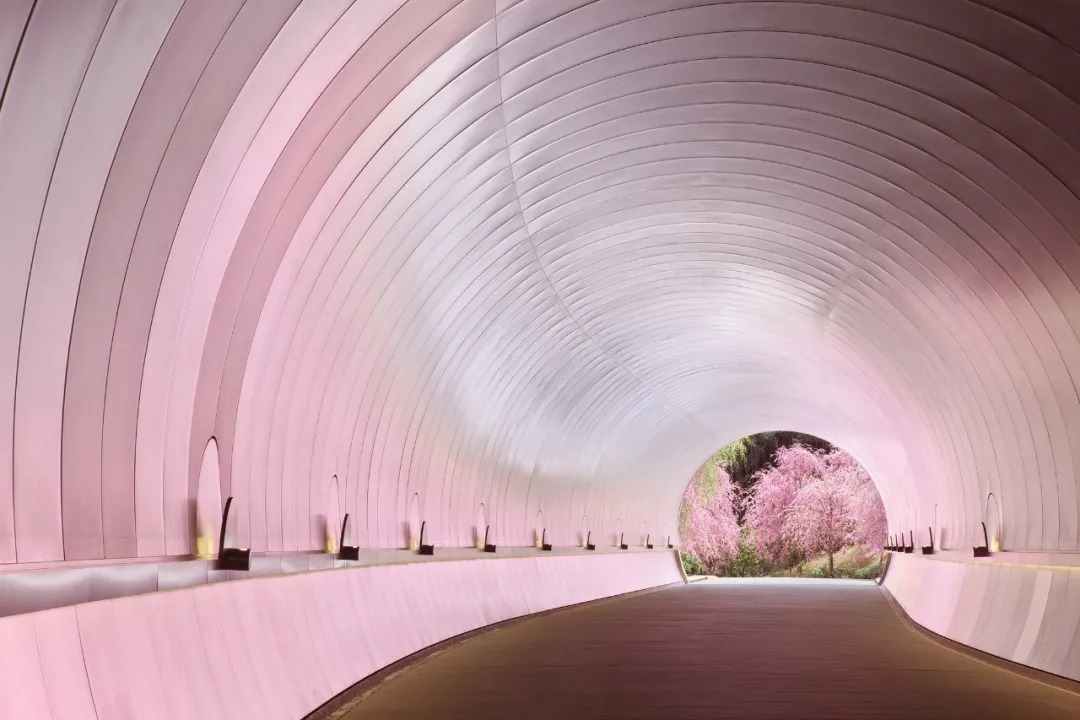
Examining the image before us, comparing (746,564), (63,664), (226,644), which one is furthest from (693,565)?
(63,664)

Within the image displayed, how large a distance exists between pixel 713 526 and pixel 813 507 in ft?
16.0

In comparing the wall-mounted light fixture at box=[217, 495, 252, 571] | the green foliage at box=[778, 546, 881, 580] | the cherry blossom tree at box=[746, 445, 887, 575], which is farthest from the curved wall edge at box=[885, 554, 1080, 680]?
the cherry blossom tree at box=[746, 445, 887, 575]

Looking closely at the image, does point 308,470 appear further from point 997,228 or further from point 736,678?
point 997,228

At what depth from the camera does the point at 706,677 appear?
519 inches

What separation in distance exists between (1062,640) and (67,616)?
9.91 metres

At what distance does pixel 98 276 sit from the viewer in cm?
816

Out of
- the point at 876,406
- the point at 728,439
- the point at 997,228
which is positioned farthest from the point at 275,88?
the point at 728,439

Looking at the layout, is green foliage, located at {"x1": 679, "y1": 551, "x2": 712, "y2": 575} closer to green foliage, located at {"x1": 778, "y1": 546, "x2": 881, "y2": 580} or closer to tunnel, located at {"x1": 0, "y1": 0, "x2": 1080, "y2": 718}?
green foliage, located at {"x1": 778, "y1": 546, "x2": 881, "y2": 580}

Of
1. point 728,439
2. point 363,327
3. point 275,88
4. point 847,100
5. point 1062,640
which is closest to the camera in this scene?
point 275,88

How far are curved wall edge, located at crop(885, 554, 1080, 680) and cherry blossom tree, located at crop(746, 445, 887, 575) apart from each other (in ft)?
136

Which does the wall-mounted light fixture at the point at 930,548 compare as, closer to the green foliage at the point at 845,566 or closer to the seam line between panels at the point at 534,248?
the seam line between panels at the point at 534,248

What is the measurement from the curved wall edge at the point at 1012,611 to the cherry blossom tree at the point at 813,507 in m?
41.5

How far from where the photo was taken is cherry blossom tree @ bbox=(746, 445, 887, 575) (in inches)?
2446

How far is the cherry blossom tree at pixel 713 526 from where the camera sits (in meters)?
63.3
